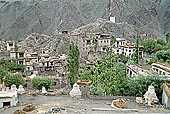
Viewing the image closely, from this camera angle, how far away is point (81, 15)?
111m

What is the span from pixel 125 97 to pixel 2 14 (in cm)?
11479

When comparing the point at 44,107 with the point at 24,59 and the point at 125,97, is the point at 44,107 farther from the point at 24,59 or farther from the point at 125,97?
the point at 24,59

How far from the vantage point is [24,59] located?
5569 centimetres

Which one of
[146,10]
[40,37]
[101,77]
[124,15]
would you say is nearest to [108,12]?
[124,15]

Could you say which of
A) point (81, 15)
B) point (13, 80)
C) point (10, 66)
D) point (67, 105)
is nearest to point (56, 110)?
point (67, 105)

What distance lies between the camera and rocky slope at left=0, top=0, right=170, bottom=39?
10688 cm

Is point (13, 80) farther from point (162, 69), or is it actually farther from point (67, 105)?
point (162, 69)

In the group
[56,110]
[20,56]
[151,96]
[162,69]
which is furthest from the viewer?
→ [20,56]

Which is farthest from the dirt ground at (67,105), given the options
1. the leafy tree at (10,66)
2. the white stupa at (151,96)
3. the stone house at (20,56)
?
the stone house at (20,56)

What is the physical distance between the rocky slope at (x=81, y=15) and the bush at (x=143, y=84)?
77.5 metres

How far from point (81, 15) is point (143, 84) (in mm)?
88575

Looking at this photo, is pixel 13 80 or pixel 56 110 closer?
pixel 56 110

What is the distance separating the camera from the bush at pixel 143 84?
2495 cm

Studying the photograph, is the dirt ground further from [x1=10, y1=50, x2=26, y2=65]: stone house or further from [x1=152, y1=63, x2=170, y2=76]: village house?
[x1=10, y1=50, x2=26, y2=65]: stone house
